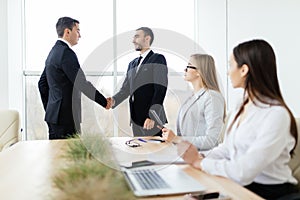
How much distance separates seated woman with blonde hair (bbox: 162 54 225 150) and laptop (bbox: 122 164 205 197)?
1.62 ft

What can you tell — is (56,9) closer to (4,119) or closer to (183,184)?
(4,119)

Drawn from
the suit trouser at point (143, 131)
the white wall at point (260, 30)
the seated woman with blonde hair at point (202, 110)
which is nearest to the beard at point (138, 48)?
the suit trouser at point (143, 131)

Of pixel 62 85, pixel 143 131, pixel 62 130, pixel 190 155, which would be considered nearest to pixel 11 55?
pixel 62 85

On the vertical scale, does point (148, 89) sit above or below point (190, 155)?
above

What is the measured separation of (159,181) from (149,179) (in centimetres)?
4

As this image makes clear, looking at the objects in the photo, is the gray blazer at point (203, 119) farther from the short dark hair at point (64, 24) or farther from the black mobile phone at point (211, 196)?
the short dark hair at point (64, 24)

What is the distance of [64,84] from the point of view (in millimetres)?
3086

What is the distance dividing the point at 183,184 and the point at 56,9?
3.47 metres

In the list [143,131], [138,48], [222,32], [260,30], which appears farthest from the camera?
[222,32]

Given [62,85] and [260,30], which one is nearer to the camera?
[62,85]

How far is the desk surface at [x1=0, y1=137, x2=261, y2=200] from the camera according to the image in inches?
48.2

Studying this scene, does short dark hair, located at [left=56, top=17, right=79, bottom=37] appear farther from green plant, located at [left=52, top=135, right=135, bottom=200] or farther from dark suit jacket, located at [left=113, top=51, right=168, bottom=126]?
green plant, located at [left=52, top=135, right=135, bottom=200]

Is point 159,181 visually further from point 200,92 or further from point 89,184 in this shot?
point 200,92

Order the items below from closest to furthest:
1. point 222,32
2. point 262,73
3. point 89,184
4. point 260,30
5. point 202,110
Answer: point 89,184, point 262,73, point 202,110, point 260,30, point 222,32
